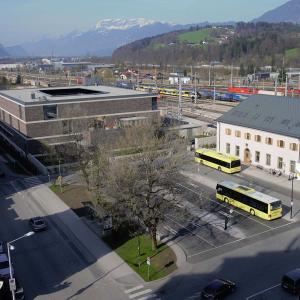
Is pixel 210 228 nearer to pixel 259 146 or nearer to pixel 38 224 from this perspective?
A: pixel 38 224

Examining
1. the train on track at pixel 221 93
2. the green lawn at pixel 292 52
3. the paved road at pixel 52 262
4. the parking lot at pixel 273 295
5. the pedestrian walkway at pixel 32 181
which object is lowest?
the paved road at pixel 52 262

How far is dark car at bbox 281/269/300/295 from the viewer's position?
19.4 m

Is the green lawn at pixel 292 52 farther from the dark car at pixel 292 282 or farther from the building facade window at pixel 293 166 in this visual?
the dark car at pixel 292 282

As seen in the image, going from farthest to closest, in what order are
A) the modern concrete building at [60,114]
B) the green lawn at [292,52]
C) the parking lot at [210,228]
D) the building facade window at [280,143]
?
1. the green lawn at [292,52]
2. the modern concrete building at [60,114]
3. the building facade window at [280,143]
4. the parking lot at [210,228]

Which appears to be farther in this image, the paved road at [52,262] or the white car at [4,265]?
the white car at [4,265]

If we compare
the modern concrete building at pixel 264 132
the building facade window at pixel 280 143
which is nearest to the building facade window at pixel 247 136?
the modern concrete building at pixel 264 132

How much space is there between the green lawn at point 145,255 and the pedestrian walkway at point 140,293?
1.02m

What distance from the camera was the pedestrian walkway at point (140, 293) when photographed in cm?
1993

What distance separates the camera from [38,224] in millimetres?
28094

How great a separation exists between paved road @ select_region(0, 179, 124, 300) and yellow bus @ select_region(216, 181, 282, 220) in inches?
517

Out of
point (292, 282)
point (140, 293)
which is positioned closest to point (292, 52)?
point (292, 282)

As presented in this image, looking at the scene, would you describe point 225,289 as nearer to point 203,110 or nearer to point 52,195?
point 52,195

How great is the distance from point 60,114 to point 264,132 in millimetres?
25023

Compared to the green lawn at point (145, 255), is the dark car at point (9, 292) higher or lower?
higher
